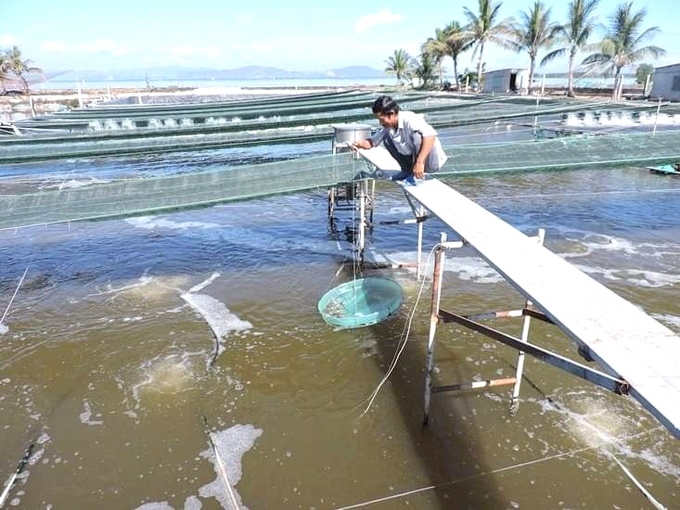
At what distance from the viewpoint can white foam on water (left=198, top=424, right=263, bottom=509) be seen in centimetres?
464

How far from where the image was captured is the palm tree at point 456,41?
40100 mm

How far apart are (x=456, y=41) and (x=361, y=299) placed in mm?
A: 40803

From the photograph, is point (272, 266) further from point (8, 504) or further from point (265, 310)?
point (8, 504)

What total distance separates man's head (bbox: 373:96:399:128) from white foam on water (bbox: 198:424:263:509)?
13.9ft

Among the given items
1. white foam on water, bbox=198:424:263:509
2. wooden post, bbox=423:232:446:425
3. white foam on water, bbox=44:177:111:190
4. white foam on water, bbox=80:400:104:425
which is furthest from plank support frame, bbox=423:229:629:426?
white foam on water, bbox=44:177:111:190

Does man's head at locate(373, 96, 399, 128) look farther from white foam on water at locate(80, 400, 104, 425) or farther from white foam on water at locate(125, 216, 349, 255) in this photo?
white foam on water at locate(125, 216, 349, 255)

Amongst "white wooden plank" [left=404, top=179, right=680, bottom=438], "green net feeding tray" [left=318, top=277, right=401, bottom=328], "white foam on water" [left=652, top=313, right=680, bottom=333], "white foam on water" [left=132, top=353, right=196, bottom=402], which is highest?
"white wooden plank" [left=404, top=179, right=680, bottom=438]

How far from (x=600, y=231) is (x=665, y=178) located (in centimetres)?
811

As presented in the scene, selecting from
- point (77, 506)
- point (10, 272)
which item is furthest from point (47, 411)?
point (10, 272)

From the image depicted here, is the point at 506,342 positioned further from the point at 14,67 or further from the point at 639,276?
the point at 14,67

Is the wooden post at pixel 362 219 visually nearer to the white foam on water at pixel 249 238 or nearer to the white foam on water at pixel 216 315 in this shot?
the white foam on water at pixel 249 238

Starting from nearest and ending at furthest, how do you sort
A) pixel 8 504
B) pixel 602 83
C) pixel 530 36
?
pixel 8 504 → pixel 530 36 → pixel 602 83

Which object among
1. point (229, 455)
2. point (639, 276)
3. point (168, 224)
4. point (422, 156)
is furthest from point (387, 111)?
point (168, 224)

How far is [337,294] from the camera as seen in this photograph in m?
7.93
